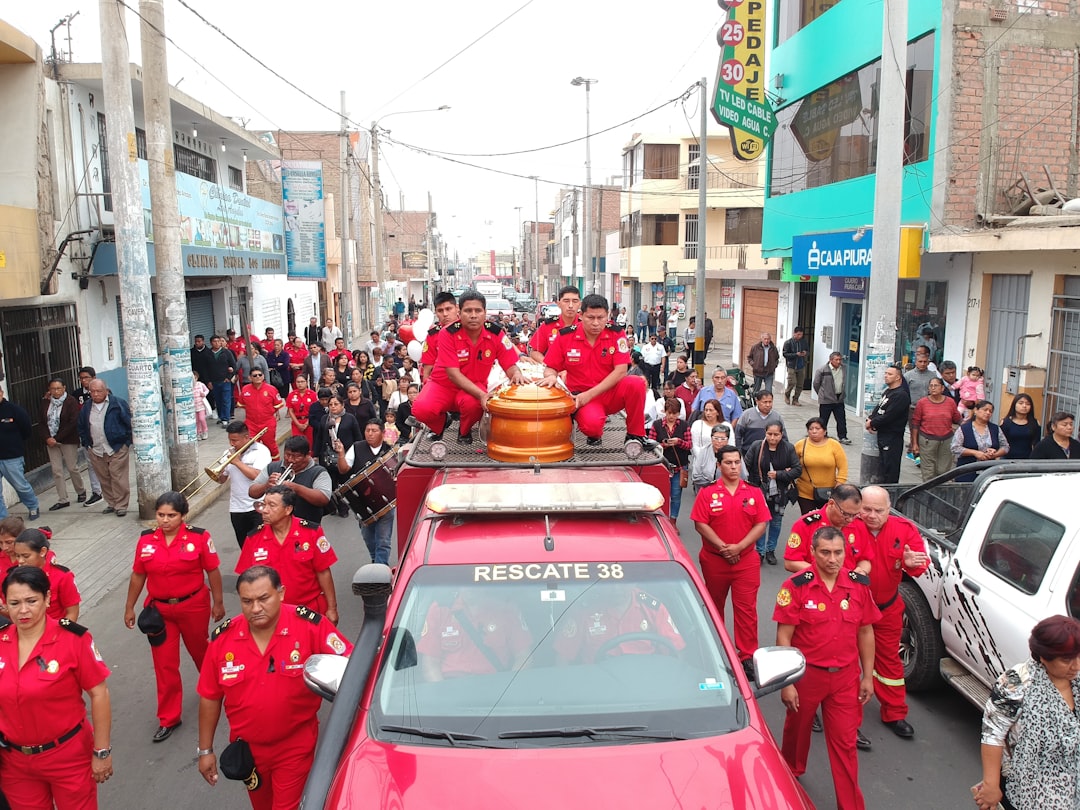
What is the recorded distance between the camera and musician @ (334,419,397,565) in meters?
8.12

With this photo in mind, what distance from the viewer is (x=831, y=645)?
4.64 meters

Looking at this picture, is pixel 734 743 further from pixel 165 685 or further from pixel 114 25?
pixel 114 25

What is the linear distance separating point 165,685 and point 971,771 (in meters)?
5.22

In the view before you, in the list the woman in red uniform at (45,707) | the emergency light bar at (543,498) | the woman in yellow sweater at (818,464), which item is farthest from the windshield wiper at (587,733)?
the woman in yellow sweater at (818,464)

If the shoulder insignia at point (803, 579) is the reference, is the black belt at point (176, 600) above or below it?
below

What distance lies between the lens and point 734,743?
3162mm

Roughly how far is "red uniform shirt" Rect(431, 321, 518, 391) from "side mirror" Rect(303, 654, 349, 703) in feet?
10.3

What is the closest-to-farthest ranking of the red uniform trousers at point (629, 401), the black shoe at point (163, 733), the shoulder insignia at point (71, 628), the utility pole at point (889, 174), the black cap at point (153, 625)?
the shoulder insignia at point (71, 628) → the black cap at point (153, 625) → the black shoe at point (163, 733) → the red uniform trousers at point (629, 401) → the utility pole at point (889, 174)

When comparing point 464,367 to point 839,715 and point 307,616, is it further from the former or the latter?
point 839,715

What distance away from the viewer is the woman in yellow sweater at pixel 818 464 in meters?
8.37

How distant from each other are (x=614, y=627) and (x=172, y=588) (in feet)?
11.2

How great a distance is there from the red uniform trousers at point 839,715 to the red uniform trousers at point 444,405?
2969 mm

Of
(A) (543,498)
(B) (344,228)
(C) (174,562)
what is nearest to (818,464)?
(A) (543,498)

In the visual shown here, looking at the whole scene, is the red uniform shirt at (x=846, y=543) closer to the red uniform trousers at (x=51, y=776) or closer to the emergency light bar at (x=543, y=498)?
the emergency light bar at (x=543, y=498)
